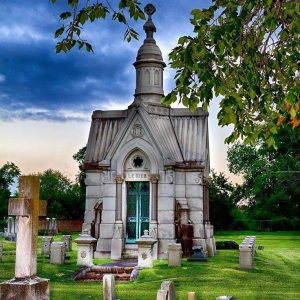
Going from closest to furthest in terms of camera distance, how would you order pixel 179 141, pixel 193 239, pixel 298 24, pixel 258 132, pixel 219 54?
pixel 298 24
pixel 219 54
pixel 258 132
pixel 193 239
pixel 179 141


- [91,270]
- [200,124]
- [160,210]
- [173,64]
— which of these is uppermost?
[200,124]

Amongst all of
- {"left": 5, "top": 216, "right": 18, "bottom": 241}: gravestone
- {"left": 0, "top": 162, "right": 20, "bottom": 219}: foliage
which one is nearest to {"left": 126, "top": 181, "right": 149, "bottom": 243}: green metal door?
{"left": 5, "top": 216, "right": 18, "bottom": 241}: gravestone

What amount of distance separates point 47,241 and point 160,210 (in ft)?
16.9

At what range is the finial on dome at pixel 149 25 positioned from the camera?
79.8ft

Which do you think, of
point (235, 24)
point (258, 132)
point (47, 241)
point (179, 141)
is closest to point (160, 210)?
point (179, 141)

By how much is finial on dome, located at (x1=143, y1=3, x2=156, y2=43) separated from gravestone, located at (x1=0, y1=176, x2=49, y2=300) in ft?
51.8

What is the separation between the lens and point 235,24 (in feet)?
27.2

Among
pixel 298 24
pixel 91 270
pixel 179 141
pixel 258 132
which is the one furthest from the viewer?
pixel 179 141

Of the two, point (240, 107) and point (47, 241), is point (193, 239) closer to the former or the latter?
point (47, 241)

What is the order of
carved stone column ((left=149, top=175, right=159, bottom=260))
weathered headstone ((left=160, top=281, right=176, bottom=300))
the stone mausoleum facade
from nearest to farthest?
weathered headstone ((left=160, top=281, right=176, bottom=300)) < carved stone column ((left=149, top=175, right=159, bottom=260)) < the stone mausoleum facade

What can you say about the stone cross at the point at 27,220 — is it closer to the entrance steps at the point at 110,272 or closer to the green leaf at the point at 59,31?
the green leaf at the point at 59,31

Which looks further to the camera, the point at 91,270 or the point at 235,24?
the point at 91,270

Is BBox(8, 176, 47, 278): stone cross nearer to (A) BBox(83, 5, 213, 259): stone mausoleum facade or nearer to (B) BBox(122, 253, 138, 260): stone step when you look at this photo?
(A) BBox(83, 5, 213, 259): stone mausoleum facade

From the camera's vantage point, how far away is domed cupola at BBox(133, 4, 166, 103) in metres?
23.5
